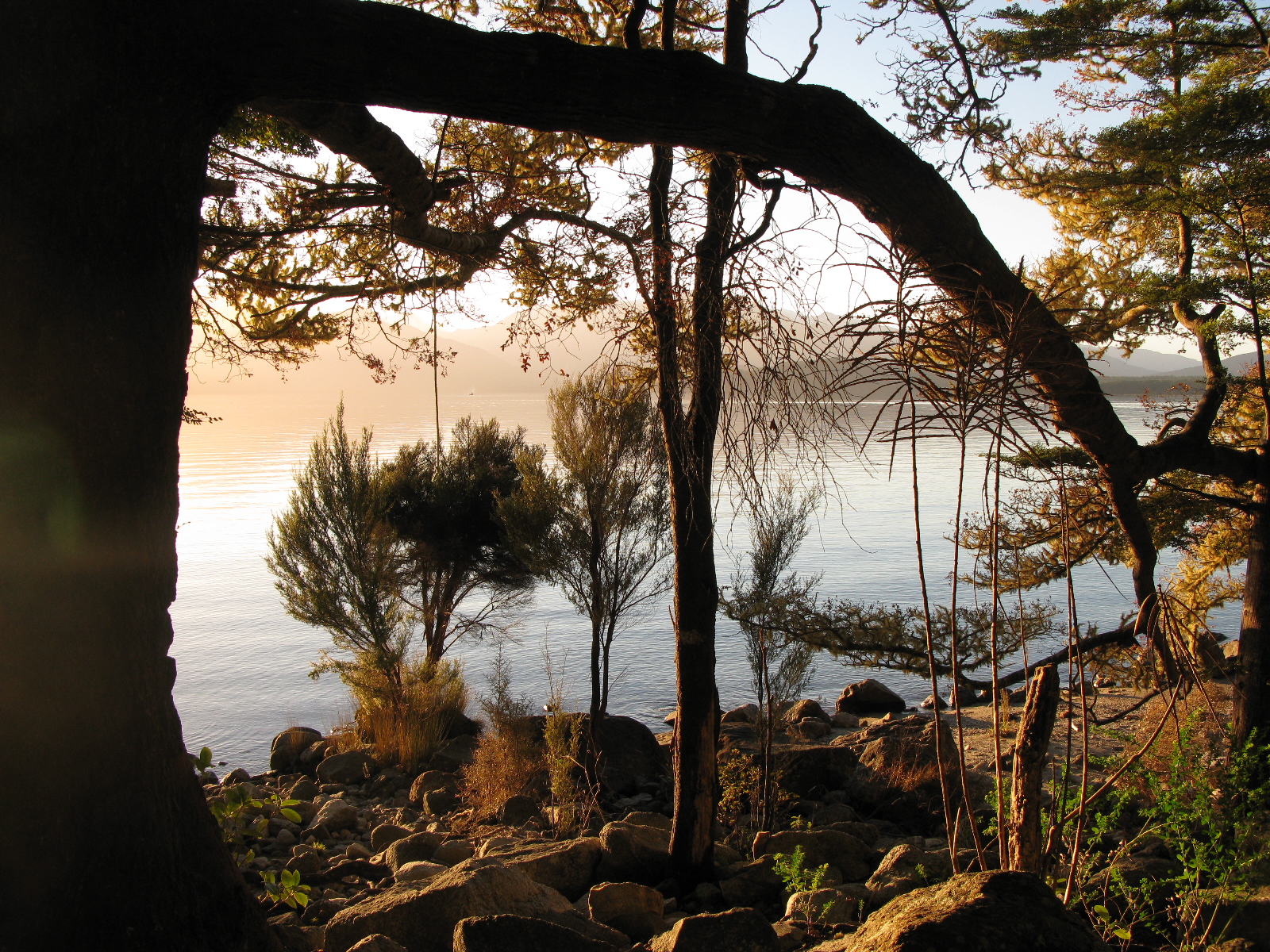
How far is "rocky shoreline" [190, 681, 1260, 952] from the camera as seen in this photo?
2.65 metres

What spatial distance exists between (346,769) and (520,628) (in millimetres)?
10251

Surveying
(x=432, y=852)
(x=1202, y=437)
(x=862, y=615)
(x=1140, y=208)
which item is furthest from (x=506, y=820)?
(x=1140, y=208)

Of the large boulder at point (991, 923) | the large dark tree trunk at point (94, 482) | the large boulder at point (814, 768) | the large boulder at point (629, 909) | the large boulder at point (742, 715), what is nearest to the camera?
the large dark tree trunk at point (94, 482)

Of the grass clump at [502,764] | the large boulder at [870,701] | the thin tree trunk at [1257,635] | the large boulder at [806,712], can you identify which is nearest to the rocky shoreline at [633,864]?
the grass clump at [502,764]

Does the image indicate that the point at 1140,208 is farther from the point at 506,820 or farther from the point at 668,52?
the point at 506,820

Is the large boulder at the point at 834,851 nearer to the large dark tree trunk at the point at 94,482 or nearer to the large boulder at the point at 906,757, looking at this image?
the large boulder at the point at 906,757

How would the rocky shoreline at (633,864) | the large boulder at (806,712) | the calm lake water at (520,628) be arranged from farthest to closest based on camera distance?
the calm lake water at (520,628) < the large boulder at (806,712) < the rocky shoreline at (633,864)

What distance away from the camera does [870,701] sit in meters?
17.5

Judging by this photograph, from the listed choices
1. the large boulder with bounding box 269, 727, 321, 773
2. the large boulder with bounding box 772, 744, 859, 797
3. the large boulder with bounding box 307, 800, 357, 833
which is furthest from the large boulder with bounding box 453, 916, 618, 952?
the large boulder with bounding box 269, 727, 321, 773

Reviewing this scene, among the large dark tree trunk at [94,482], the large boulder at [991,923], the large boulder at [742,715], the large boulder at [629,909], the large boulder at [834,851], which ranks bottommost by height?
the large boulder at [742,715]

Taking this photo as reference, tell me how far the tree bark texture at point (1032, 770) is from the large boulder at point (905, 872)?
0.88 m

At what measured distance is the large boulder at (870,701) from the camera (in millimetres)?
17422

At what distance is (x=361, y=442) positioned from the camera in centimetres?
1609

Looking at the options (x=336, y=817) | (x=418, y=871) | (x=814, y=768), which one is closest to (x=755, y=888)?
(x=418, y=871)
